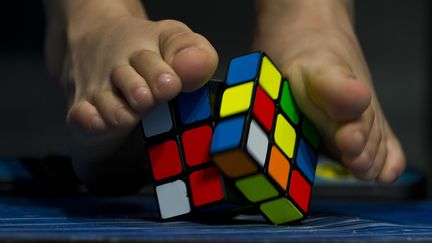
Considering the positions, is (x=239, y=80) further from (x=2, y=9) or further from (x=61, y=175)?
(x=2, y=9)

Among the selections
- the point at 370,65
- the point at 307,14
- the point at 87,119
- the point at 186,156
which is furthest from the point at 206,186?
the point at 370,65

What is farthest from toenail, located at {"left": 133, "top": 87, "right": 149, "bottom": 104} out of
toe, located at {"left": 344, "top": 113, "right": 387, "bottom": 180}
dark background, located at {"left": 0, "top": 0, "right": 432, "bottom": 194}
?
dark background, located at {"left": 0, "top": 0, "right": 432, "bottom": 194}

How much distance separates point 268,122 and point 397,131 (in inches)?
59.8

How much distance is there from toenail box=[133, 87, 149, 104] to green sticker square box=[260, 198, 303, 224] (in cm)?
15

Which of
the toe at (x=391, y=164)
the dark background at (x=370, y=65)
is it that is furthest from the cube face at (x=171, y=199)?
the dark background at (x=370, y=65)

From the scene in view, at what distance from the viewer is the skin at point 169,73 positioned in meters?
0.83

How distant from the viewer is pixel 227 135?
2.59 ft

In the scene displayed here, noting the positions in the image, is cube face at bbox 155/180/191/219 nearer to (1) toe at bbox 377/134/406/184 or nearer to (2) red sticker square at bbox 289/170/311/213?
(2) red sticker square at bbox 289/170/311/213

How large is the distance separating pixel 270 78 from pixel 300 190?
11cm

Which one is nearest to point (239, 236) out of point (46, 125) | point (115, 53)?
point (115, 53)

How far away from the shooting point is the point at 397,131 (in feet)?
7.48

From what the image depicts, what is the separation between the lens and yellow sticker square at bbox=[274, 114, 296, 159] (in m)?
0.83

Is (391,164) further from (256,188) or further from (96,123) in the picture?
(96,123)

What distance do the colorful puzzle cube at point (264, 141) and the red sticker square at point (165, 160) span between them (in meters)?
0.05
